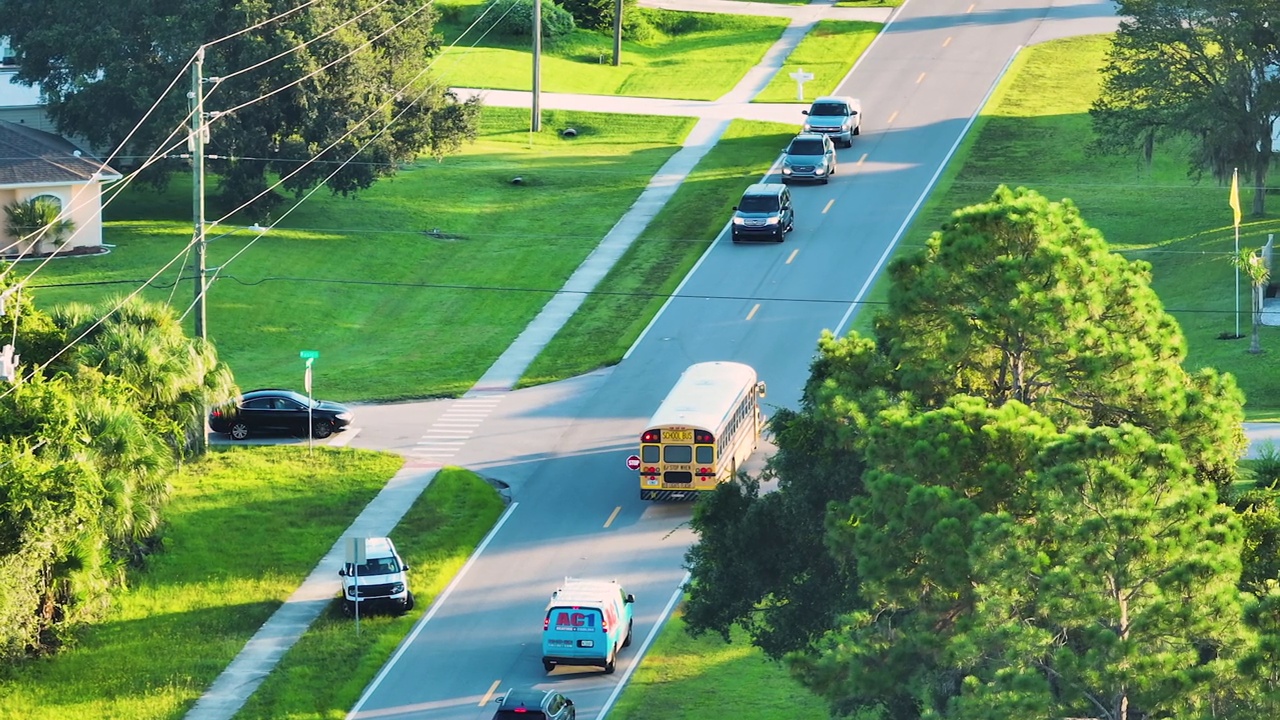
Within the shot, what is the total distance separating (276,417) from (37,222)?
691 inches

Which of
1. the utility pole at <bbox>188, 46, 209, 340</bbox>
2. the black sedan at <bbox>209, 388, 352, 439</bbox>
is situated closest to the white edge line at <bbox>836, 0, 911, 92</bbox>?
the black sedan at <bbox>209, 388, 352, 439</bbox>

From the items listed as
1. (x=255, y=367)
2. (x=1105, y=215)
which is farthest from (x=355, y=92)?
(x=1105, y=215)

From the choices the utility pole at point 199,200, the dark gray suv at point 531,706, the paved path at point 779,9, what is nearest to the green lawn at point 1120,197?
the paved path at point 779,9

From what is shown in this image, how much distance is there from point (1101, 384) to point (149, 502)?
79.9 ft

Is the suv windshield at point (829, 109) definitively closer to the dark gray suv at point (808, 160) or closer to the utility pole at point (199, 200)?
the dark gray suv at point (808, 160)

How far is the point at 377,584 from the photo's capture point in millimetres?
44219

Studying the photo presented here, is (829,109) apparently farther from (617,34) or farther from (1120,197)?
(617,34)

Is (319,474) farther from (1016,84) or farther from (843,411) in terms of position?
(1016,84)

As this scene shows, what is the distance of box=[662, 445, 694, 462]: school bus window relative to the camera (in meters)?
49.6

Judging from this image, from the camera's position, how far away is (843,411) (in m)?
32.6

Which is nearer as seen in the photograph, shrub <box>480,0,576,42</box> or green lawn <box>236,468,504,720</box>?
green lawn <box>236,468,504,720</box>

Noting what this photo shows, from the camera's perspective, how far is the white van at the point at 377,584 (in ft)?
145

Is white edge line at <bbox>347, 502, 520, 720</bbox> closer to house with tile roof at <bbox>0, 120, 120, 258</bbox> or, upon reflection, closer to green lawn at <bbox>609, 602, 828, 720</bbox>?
green lawn at <bbox>609, 602, 828, 720</bbox>

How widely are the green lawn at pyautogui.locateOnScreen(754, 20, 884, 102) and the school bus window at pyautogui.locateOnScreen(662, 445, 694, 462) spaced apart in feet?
144
